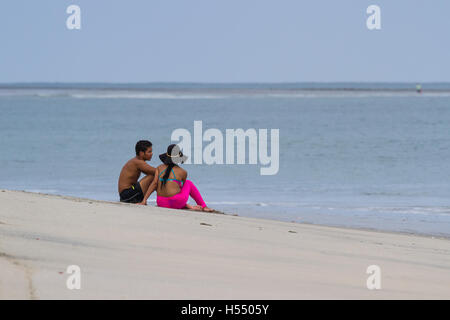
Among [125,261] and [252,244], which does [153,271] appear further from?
Result: [252,244]

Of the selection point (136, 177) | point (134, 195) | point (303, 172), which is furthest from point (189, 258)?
point (303, 172)

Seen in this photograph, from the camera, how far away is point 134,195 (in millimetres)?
10500

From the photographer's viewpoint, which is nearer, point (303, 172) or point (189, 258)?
point (189, 258)

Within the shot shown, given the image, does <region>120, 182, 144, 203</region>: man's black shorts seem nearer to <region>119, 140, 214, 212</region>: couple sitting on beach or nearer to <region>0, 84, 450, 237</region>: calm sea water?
<region>119, 140, 214, 212</region>: couple sitting on beach

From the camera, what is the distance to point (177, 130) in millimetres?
38406

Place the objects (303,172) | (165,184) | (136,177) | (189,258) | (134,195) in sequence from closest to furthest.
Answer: (189,258), (165,184), (134,195), (136,177), (303,172)

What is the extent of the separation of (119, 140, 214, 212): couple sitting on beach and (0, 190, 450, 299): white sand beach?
1.14 metres

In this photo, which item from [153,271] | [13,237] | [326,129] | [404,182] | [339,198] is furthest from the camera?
[326,129]

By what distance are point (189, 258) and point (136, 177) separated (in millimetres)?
4570

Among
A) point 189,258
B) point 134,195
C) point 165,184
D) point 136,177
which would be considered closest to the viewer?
point 189,258

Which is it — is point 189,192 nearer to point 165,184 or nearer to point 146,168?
point 165,184

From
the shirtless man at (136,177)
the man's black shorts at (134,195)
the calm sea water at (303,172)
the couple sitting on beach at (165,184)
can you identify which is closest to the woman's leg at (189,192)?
the couple sitting on beach at (165,184)

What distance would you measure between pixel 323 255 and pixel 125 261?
1.86 metres
